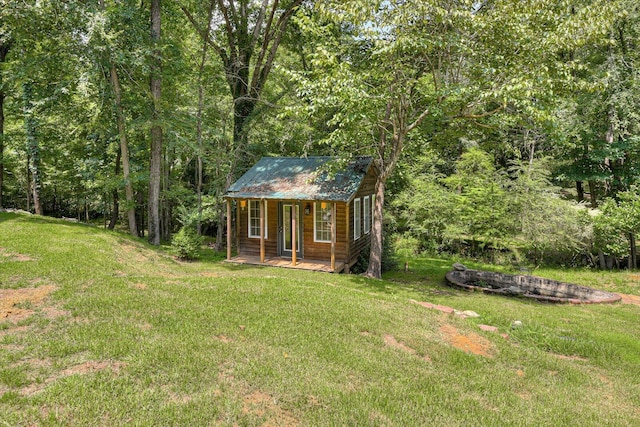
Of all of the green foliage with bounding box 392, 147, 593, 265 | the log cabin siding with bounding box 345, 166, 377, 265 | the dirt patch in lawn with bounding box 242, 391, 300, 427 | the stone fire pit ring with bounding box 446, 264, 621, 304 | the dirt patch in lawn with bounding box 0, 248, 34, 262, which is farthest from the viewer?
the green foliage with bounding box 392, 147, 593, 265

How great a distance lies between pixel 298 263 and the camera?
1344 centimetres

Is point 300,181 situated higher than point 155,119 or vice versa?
point 155,119

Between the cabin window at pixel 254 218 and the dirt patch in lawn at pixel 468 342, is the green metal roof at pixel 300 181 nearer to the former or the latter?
the cabin window at pixel 254 218

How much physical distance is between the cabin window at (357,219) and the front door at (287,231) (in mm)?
2002

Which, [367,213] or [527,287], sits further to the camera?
[367,213]

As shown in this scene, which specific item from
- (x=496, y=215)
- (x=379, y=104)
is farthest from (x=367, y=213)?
(x=379, y=104)

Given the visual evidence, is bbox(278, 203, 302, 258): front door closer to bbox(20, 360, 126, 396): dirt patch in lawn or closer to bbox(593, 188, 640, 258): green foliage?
bbox(20, 360, 126, 396): dirt patch in lawn

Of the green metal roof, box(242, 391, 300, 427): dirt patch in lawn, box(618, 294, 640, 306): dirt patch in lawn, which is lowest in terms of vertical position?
box(618, 294, 640, 306): dirt patch in lawn

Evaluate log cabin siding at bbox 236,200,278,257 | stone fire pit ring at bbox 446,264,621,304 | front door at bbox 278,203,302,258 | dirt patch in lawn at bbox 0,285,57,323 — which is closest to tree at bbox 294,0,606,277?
front door at bbox 278,203,302,258

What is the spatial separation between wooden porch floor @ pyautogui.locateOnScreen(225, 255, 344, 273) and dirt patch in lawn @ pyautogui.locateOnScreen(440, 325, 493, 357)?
19.4 ft

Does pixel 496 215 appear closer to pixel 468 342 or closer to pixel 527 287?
pixel 527 287

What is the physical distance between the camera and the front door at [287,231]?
1382 cm

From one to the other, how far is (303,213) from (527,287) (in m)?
7.84

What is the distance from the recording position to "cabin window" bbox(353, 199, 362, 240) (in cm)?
1388
